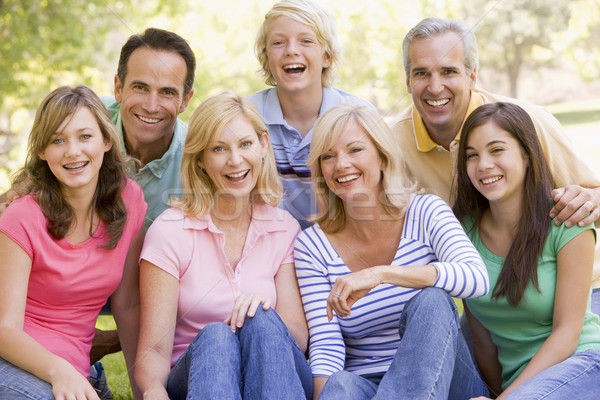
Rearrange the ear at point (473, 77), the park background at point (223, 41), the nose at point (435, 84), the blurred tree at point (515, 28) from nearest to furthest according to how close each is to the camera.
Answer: the nose at point (435, 84) < the ear at point (473, 77) < the park background at point (223, 41) < the blurred tree at point (515, 28)

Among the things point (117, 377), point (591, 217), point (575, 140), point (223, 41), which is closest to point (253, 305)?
point (591, 217)

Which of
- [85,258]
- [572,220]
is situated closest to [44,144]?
[85,258]

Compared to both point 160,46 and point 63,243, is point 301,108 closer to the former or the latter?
point 160,46

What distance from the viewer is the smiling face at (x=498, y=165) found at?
2828mm

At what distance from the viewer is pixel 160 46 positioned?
3.69m

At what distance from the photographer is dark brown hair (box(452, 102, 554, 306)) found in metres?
2.74

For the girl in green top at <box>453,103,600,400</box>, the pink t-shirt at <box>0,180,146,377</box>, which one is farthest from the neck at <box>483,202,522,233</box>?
the pink t-shirt at <box>0,180,146,377</box>

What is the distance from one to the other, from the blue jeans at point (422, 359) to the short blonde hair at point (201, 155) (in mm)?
969

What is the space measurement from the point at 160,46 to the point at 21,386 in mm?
2020

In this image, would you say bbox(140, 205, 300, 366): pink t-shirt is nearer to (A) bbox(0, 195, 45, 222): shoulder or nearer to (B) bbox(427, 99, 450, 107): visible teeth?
(A) bbox(0, 195, 45, 222): shoulder

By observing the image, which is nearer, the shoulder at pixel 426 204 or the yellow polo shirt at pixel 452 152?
the shoulder at pixel 426 204

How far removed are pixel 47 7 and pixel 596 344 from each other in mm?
11477

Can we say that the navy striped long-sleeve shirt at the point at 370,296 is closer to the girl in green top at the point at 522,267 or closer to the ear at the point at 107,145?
the girl in green top at the point at 522,267

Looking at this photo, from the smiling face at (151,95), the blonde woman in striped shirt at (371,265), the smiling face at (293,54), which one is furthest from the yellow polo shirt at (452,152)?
the smiling face at (151,95)
